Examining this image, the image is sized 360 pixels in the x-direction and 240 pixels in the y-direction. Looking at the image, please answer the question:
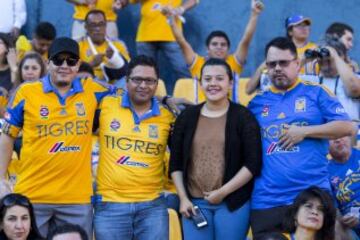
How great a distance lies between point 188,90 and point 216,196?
12.2ft

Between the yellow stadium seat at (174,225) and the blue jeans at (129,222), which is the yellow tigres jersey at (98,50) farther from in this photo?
the blue jeans at (129,222)

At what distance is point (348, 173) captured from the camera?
769cm

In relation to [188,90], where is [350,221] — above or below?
below

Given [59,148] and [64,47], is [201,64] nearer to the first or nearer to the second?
[64,47]

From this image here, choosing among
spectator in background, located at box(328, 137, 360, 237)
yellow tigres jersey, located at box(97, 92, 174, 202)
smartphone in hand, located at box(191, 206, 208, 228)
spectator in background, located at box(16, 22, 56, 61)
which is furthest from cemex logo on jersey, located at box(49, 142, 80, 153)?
spectator in background, located at box(16, 22, 56, 61)

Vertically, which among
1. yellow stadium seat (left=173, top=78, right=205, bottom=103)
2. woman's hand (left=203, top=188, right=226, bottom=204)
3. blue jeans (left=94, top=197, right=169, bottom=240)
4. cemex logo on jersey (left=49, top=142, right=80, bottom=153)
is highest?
yellow stadium seat (left=173, top=78, right=205, bottom=103)

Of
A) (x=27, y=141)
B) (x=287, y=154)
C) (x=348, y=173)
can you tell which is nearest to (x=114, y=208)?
(x=27, y=141)

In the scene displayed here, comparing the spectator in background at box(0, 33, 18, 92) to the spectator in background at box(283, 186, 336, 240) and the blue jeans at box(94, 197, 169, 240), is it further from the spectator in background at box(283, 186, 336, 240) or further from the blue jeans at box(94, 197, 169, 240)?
the spectator in background at box(283, 186, 336, 240)

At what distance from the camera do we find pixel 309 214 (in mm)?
6441

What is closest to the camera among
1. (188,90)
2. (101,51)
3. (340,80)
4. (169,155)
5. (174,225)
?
(169,155)

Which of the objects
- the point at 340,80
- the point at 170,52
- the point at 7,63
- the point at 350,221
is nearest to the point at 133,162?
the point at 350,221

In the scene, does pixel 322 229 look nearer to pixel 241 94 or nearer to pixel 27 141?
pixel 27 141

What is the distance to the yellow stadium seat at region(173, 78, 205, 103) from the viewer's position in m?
9.98

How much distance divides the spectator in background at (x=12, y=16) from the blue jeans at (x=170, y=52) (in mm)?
1504
